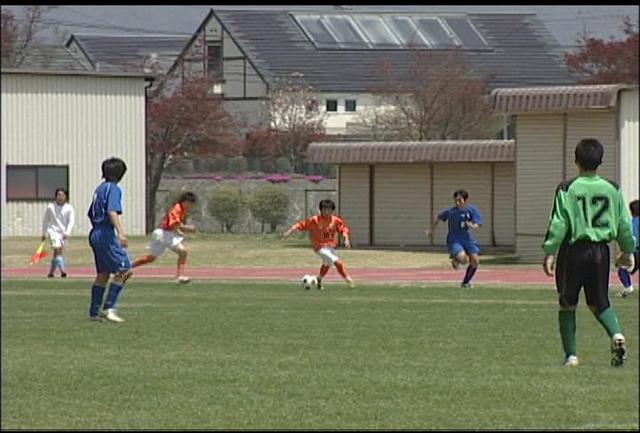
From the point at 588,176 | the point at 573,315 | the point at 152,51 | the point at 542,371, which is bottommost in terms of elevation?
the point at 542,371

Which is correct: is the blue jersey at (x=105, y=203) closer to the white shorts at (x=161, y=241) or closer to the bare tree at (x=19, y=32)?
the bare tree at (x=19, y=32)

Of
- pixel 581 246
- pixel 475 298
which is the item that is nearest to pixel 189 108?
pixel 581 246

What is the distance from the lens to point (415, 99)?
54406mm

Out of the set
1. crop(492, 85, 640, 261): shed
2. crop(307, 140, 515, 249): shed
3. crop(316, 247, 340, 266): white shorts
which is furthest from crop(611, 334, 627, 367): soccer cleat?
crop(307, 140, 515, 249): shed

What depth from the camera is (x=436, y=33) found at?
5453 mm

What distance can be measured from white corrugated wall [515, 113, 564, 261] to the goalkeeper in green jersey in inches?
81.5

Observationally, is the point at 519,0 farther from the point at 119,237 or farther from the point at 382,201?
the point at 382,201

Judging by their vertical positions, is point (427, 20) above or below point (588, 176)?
above

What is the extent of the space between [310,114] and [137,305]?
315 inches

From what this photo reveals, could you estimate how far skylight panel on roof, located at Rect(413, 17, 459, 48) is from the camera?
5.08m

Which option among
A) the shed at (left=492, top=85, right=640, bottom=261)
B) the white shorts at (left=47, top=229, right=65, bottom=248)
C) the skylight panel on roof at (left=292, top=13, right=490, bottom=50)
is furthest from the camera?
the shed at (left=492, top=85, right=640, bottom=261)

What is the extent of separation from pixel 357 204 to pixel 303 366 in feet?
77.6

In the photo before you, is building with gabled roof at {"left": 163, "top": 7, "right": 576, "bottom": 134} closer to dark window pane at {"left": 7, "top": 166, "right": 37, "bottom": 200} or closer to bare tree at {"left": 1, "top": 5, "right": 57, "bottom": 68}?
bare tree at {"left": 1, "top": 5, "right": 57, "bottom": 68}

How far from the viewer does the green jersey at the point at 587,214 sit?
3406mm
